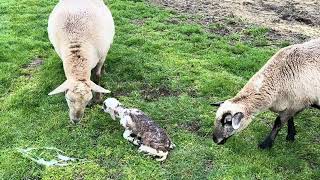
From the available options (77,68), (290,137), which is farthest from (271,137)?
(77,68)

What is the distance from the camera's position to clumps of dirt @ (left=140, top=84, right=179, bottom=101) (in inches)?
380

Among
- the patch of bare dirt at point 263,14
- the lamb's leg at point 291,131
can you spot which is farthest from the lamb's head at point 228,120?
the patch of bare dirt at point 263,14

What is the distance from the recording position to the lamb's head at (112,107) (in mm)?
8656

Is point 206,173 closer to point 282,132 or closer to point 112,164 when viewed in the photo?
point 112,164

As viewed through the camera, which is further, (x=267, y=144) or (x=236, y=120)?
(x=267, y=144)

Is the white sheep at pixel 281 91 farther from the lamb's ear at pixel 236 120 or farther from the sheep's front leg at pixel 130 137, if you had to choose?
the sheep's front leg at pixel 130 137

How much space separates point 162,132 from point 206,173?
0.98 metres

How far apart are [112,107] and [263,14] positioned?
22.1 feet

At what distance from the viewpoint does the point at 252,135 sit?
8516 mm

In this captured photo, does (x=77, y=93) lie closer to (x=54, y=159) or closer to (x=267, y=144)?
(x=54, y=159)

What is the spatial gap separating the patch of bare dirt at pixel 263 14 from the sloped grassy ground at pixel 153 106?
55 cm

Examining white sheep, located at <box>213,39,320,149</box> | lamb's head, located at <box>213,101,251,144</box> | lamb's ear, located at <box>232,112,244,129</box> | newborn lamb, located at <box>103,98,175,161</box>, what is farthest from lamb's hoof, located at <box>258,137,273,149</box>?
newborn lamb, located at <box>103,98,175,161</box>

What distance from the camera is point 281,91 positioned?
7.94 metres

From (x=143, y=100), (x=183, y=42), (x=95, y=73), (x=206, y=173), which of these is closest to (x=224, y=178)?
(x=206, y=173)
